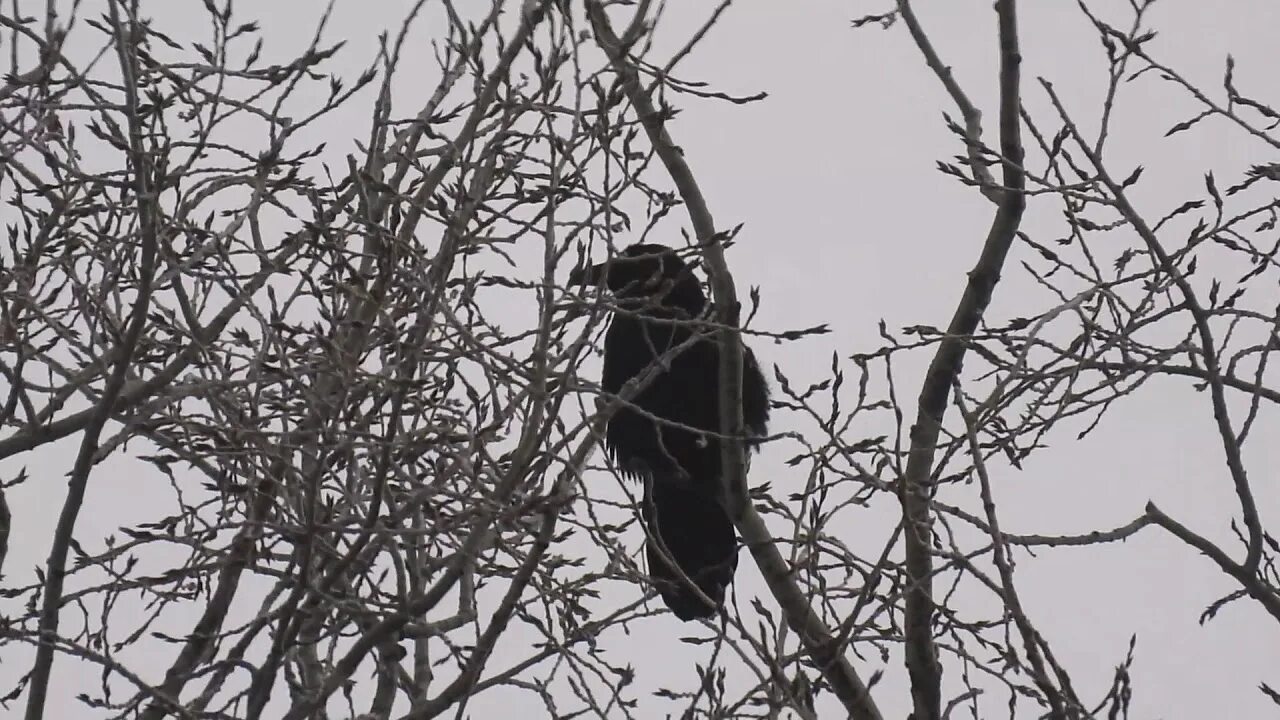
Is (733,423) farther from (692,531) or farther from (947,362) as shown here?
(692,531)

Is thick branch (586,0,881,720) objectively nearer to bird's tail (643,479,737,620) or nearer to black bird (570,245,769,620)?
black bird (570,245,769,620)

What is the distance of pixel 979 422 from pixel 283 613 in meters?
1.60

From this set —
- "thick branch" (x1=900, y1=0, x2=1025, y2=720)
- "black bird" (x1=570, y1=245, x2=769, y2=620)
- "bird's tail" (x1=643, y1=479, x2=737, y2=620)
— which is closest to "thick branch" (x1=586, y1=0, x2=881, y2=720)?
"thick branch" (x1=900, y1=0, x2=1025, y2=720)

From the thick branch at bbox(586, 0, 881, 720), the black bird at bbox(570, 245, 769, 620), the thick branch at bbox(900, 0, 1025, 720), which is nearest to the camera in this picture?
the thick branch at bbox(586, 0, 881, 720)

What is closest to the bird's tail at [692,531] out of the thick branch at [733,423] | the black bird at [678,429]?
the black bird at [678,429]

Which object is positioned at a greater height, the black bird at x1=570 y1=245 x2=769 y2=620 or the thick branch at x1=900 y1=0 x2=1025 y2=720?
the black bird at x1=570 y1=245 x2=769 y2=620

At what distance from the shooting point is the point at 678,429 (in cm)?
513

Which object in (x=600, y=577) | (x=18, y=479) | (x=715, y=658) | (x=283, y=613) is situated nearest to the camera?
(x=283, y=613)

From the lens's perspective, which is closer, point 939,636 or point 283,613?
point 283,613

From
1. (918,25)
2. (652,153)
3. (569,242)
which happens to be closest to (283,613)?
(569,242)

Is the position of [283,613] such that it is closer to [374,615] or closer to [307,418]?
[374,615]

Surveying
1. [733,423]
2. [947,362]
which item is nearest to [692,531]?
[733,423]

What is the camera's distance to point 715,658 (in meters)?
3.44

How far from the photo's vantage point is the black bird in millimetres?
5293
